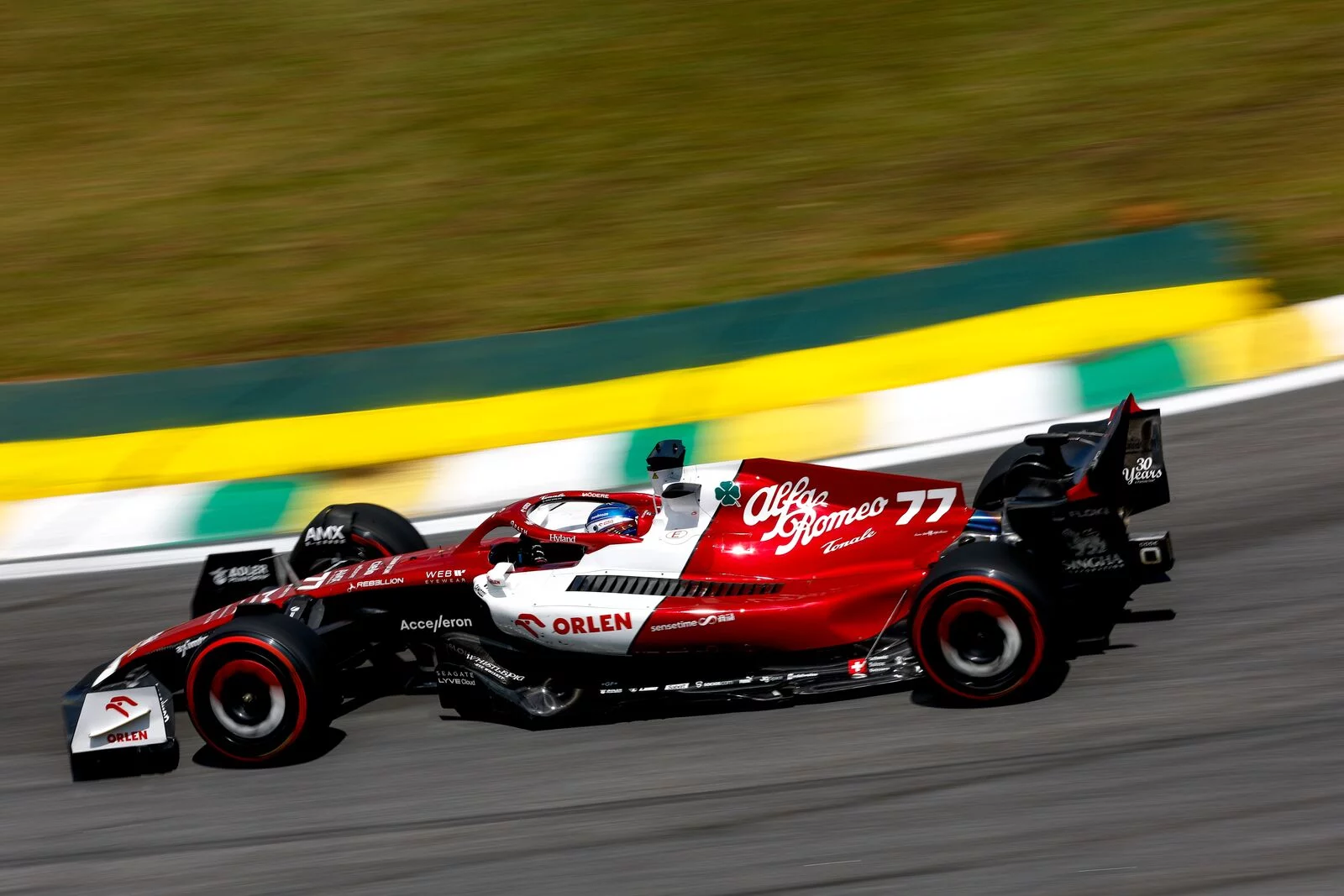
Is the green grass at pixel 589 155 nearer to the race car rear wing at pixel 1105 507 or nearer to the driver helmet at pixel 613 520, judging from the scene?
the race car rear wing at pixel 1105 507

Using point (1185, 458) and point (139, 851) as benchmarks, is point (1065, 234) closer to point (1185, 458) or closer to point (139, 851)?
point (1185, 458)

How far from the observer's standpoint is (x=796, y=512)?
242 inches

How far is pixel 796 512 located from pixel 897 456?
274cm

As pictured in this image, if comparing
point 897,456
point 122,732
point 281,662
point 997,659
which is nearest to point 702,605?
point 997,659

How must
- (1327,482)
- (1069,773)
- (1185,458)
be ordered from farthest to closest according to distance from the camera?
(1185,458), (1327,482), (1069,773)

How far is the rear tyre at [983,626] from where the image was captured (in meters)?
5.52

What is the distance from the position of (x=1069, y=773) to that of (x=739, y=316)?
17.3ft

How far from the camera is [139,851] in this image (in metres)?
5.65

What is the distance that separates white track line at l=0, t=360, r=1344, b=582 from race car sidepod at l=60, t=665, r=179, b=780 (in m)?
2.45

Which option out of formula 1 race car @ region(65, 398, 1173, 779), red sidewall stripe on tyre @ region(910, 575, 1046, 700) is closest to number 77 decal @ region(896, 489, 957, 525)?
formula 1 race car @ region(65, 398, 1173, 779)

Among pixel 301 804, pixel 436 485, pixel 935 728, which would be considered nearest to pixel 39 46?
→ pixel 436 485

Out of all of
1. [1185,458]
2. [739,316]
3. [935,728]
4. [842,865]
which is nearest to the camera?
[842,865]

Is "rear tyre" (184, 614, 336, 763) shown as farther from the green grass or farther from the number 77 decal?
the green grass

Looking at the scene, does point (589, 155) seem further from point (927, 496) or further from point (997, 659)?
point (997, 659)
